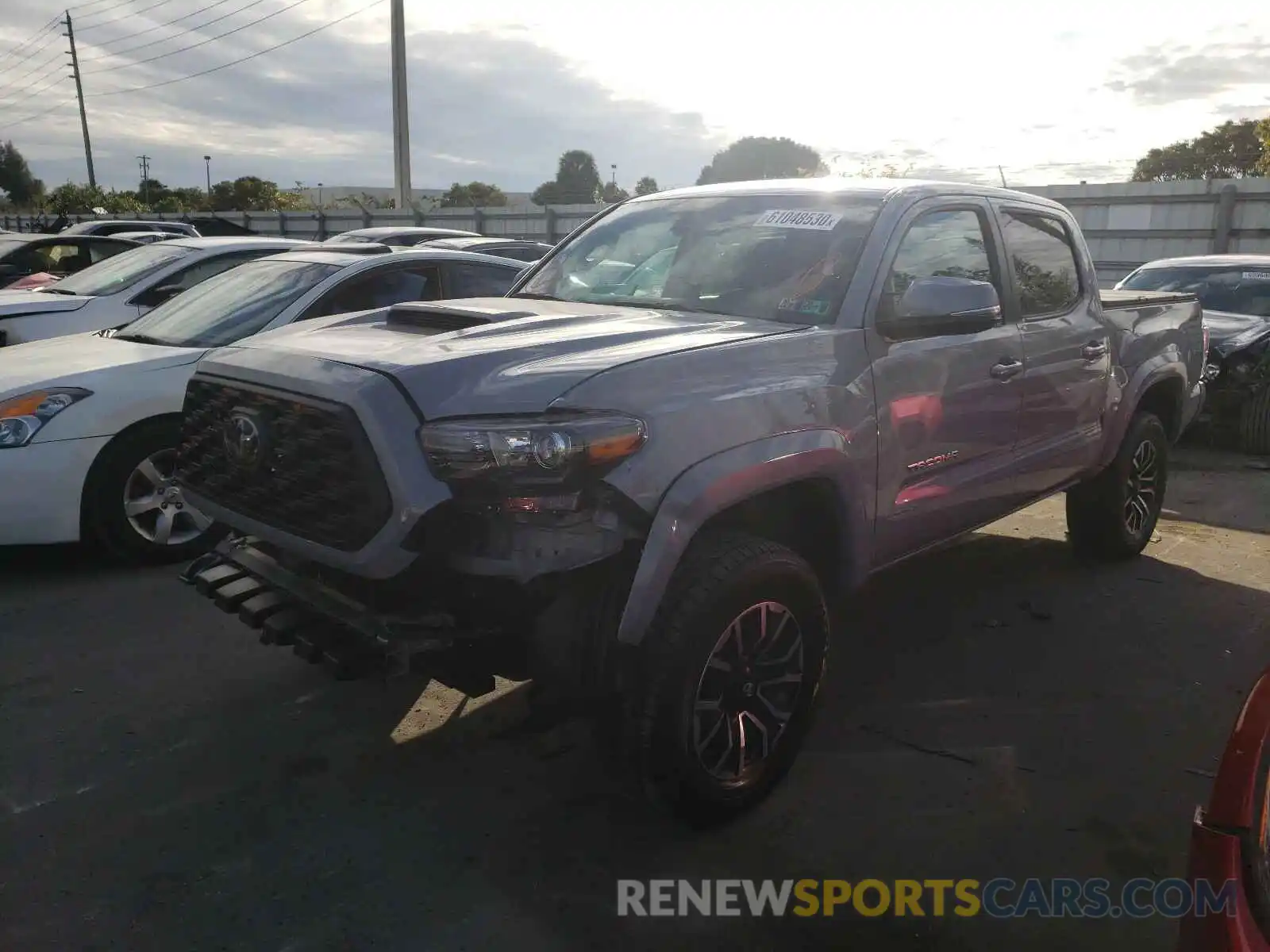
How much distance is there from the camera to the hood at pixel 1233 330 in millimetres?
8523

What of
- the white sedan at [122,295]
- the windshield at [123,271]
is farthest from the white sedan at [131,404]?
the windshield at [123,271]

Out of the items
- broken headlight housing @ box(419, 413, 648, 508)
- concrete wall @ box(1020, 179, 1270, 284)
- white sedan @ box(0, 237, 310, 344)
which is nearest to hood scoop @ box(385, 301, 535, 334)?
broken headlight housing @ box(419, 413, 648, 508)

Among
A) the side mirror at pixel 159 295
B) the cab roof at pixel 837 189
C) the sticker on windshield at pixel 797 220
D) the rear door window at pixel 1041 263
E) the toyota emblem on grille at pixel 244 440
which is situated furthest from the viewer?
the side mirror at pixel 159 295

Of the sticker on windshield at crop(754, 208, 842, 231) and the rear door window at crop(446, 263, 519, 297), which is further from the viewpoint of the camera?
the rear door window at crop(446, 263, 519, 297)

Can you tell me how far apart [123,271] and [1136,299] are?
7.28 metres

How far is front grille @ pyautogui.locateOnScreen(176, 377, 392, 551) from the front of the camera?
272 cm

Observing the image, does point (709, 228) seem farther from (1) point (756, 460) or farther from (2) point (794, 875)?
(2) point (794, 875)

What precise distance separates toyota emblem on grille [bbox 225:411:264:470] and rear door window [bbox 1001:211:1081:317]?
3122mm

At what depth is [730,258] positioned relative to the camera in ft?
12.6

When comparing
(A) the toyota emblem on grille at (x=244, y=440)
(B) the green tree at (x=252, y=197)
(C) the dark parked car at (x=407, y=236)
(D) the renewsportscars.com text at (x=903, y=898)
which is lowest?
(D) the renewsportscars.com text at (x=903, y=898)

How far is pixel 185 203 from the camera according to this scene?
4828 cm

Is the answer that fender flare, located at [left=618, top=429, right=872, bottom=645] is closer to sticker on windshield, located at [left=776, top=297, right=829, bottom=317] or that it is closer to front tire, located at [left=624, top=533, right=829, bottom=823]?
front tire, located at [left=624, top=533, right=829, bottom=823]

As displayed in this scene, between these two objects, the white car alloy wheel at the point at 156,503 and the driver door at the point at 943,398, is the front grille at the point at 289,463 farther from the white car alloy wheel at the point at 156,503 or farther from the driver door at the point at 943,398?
the white car alloy wheel at the point at 156,503

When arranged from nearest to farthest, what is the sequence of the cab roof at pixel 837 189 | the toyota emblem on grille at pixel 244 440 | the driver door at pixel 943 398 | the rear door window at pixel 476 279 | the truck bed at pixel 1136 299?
1. the toyota emblem on grille at pixel 244 440
2. the driver door at pixel 943 398
3. the cab roof at pixel 837 189
4. the truck bed at pixel 1136 299
5. the rear door window at pixel 476 279
